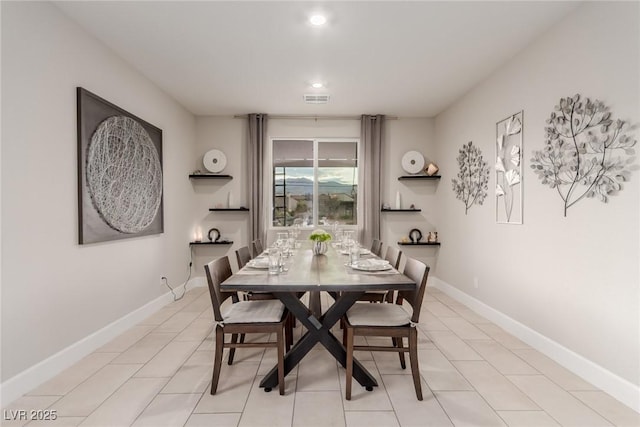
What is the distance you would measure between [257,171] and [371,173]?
1.74m

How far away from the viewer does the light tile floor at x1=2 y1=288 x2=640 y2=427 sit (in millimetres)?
1853

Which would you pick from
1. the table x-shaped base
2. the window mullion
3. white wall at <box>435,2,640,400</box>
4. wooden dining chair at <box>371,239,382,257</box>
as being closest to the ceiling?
white wall at <box>435,2,640,400</box>

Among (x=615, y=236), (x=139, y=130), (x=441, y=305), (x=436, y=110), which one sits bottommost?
(x=441, y=305)

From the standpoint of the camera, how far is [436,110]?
487 centimetres

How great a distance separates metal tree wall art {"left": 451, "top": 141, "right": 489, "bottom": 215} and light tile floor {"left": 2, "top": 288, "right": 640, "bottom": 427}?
1.65 metres

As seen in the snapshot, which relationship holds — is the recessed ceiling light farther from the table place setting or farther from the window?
the window

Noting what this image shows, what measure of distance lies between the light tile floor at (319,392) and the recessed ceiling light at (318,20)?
8.61 feet

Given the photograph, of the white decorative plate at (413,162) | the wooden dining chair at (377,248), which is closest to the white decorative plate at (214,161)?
the wooden dining chair at (377,248)

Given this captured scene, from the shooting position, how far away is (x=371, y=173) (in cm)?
508

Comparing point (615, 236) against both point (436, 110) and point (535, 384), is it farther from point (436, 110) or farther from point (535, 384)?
point (436, 110)

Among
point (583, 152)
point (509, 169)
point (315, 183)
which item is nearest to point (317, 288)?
point (583, 152)

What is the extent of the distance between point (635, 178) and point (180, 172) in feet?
15.2

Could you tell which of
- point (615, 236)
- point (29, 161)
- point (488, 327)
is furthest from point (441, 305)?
point (29, 161)

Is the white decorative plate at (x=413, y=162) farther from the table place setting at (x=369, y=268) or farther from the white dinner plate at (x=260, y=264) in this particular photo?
the white dinner plate at (x=260, y=264)
